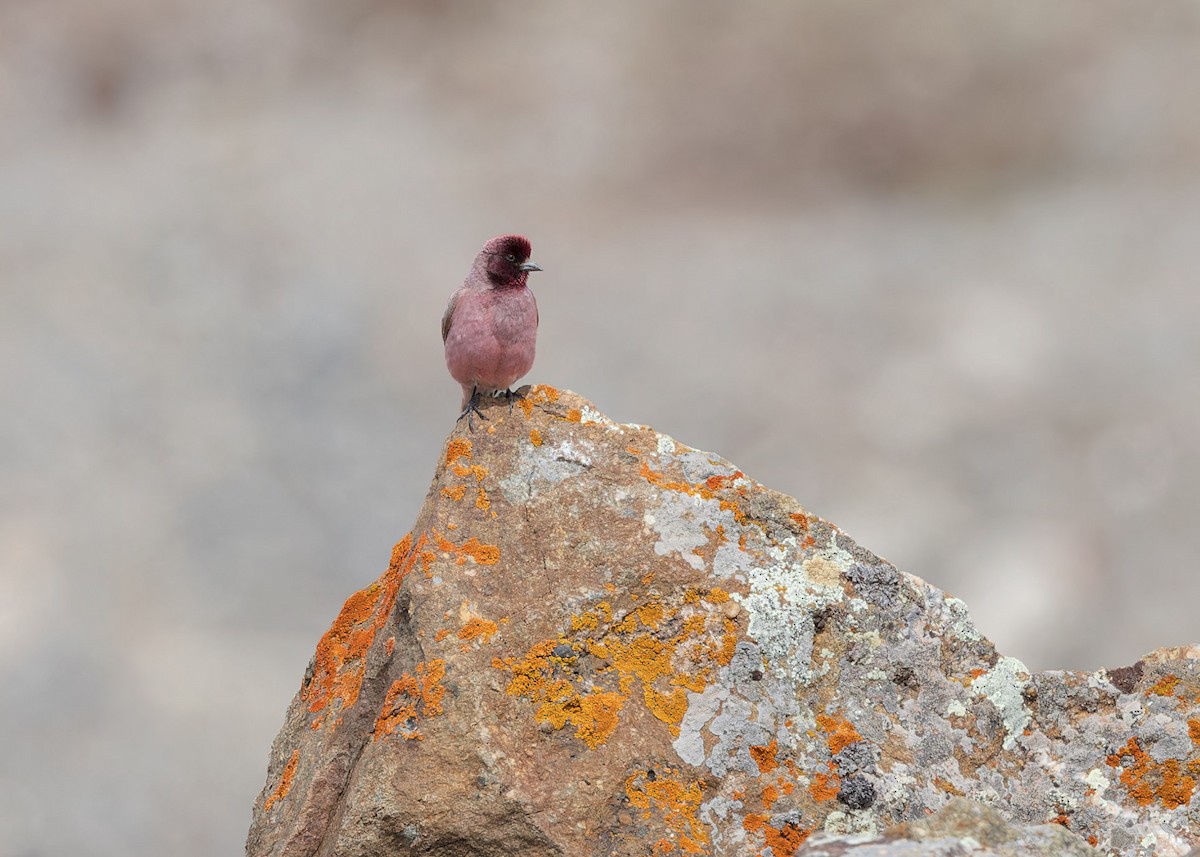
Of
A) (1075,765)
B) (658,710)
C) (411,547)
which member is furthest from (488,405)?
(1075,765)

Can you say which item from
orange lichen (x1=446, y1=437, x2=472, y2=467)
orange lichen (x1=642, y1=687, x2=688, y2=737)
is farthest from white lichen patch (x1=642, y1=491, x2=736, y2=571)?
orange lichen (x1=446, y1=437, x2=472, y2=467)

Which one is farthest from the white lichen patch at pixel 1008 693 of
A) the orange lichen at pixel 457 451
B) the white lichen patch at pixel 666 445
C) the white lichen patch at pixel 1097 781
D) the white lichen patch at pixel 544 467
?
the orange lichen at pixel 457 451

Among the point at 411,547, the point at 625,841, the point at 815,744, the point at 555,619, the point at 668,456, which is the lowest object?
the point at 625,841

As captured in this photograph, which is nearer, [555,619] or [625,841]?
[625,841]

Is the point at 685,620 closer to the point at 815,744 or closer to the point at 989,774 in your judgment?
the point at 815,744

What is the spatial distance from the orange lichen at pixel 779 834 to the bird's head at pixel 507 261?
375cm

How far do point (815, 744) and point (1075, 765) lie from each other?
1.33 m

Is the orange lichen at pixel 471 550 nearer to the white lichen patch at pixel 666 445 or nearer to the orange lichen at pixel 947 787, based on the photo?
the white lichen patch at pixel 666 445

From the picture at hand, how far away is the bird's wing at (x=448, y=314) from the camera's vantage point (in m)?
7.71

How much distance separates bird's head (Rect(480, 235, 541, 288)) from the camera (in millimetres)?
7492

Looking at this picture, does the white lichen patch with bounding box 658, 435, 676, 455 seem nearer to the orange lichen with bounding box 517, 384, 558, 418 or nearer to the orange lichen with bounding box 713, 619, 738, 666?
the orange lichen with bounding box 517, 384, 558, 418

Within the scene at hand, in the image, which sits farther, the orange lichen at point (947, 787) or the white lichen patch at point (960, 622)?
the white lichen patch at point (960, 622)

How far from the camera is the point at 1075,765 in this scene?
5711 millimetres

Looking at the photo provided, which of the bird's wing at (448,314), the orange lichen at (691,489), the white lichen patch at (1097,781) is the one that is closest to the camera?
the white lichen patch at (1097,781)
